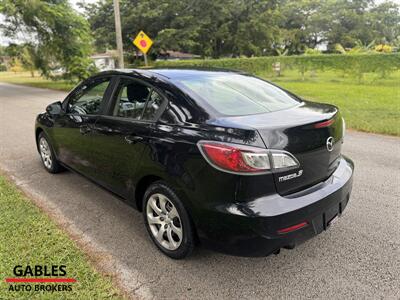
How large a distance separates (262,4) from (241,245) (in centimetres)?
3267

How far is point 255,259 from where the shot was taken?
277cm

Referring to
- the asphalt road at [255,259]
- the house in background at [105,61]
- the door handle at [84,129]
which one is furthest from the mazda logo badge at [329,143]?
the house in background at [105,61]

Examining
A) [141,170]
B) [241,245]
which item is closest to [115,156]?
[141,170]

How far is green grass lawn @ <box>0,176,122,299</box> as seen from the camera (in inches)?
94.3

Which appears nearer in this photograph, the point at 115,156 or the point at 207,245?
the point at 207,245

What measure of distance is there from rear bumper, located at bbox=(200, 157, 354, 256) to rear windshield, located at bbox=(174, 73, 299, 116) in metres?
0.80

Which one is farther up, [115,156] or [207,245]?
[115,156]

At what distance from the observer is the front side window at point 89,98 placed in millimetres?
3527

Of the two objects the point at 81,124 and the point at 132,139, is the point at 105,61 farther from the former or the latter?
the point at 132,139

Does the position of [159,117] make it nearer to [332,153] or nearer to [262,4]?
[332,153]

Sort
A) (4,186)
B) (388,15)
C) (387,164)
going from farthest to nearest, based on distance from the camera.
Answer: (388,15), (387,164), (4,186)

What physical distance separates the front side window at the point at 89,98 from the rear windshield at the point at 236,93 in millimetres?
1057

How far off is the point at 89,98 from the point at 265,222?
2610 millimetres

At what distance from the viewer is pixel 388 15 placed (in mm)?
38688
